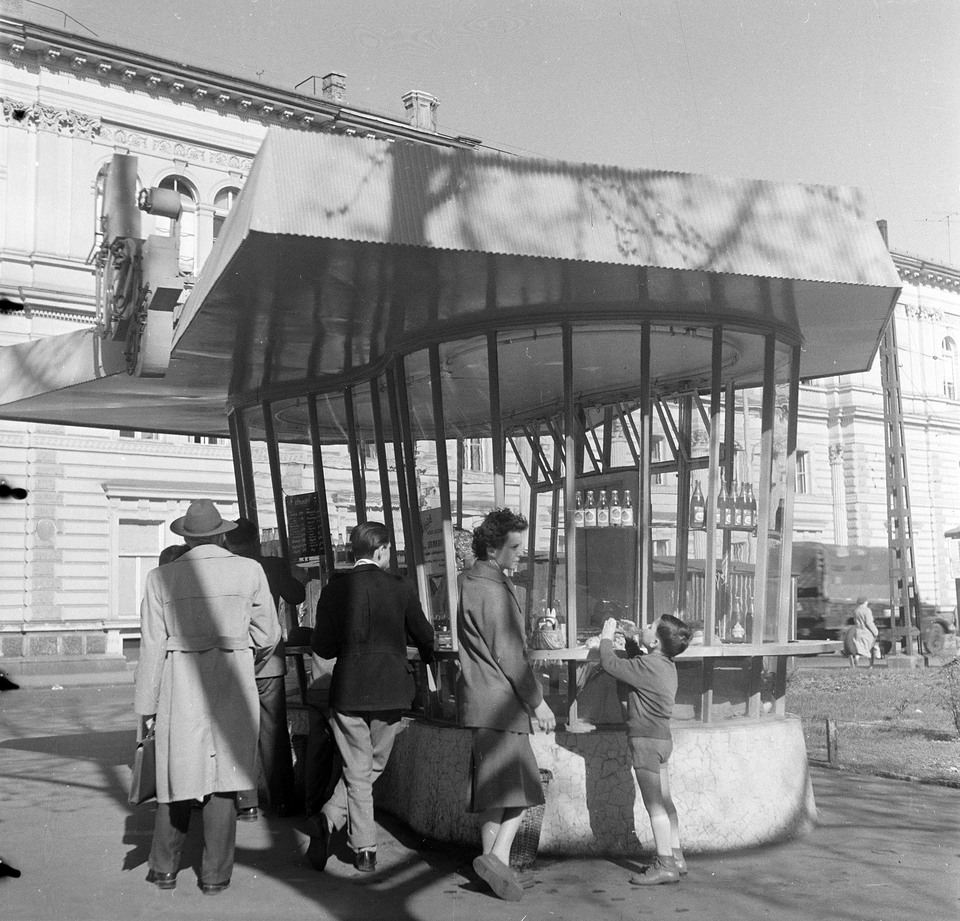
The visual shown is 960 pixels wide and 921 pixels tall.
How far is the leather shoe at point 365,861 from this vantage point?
610 cm

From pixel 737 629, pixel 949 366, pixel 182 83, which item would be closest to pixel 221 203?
pixel 182 83

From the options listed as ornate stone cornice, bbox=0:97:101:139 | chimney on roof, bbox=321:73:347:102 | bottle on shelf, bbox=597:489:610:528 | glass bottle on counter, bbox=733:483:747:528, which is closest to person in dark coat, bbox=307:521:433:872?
bottle on shelf, bbox=597:489:610:528

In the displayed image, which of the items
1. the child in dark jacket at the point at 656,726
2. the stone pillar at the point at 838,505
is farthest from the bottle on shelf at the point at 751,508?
the stone pillar at the point at 838,505

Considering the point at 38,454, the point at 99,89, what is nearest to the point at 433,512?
the point at 38,454

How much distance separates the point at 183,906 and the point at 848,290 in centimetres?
461

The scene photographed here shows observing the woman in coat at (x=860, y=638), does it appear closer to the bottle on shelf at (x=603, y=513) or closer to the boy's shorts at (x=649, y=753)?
the bottle on shelf at (x=603, y=513)

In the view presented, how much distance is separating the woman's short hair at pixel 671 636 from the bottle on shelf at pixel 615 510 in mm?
1973

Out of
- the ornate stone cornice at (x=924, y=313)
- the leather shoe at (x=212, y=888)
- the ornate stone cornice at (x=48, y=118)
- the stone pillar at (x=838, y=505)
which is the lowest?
the leather shoe at (x=212, y=888)

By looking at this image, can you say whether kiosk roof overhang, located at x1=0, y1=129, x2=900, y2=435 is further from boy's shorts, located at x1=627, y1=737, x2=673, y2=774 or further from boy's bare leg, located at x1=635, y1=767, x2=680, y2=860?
boy's bare leg, located at x1=635, y1=767, x2=680, y2=860

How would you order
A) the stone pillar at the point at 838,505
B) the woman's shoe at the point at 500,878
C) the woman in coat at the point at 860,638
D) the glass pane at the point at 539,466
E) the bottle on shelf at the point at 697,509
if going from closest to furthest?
the woman's shoe at the point at 500,878
the glass pane at the point at 539,466
the bottle on shelf at the point at 697,509
the woman in coat at the point at 860,638
the stone pillar at the point at 838,505

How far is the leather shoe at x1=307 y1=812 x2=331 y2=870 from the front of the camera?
244 inches

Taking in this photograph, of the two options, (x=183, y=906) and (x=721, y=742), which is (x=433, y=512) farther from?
(x=183, y=906)

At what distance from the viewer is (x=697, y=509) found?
7.64 metres

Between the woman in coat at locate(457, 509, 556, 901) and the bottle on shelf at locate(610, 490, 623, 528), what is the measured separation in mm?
2291
